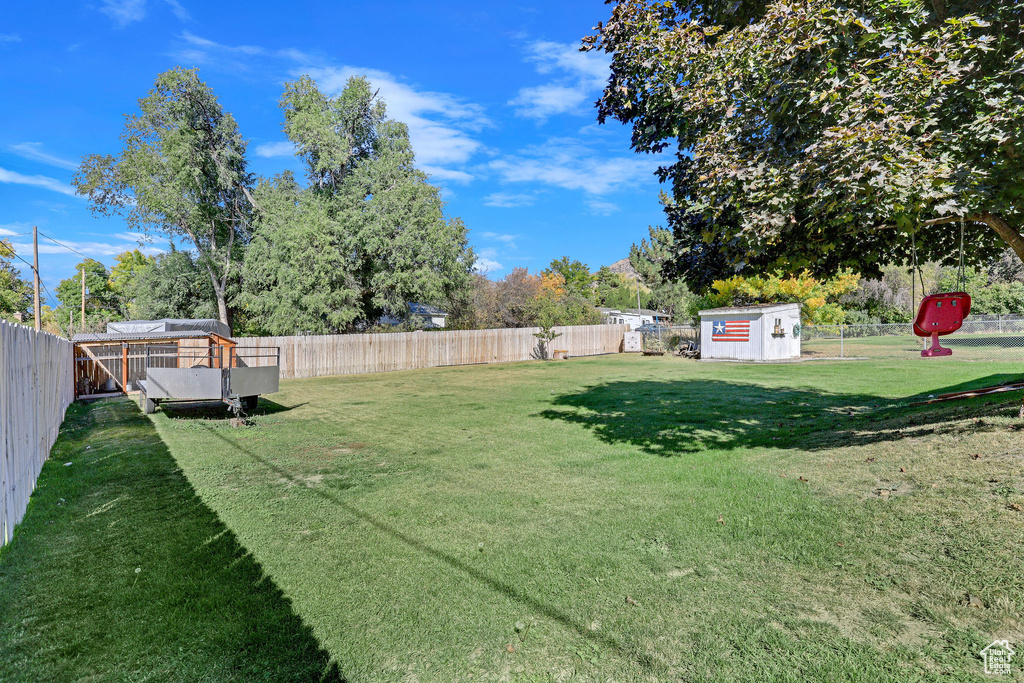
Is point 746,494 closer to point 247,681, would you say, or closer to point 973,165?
point 973,165

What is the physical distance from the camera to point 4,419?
156 inches

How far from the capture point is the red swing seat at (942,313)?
5.71m

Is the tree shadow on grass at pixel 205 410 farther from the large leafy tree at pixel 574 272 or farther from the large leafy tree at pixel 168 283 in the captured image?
the large leafy tree at pixel 574 272

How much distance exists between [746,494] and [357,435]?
6005 millimetres

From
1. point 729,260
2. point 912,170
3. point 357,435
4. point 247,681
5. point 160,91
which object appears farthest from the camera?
point 160,91

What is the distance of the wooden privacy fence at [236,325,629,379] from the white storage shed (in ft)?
25.3

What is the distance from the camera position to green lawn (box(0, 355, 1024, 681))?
263 cm

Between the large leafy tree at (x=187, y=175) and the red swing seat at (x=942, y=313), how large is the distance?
103 feet

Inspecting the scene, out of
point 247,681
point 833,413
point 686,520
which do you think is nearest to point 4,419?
point 247,681

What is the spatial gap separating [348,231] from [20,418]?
20.7 m

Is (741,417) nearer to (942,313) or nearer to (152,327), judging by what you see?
(942,313)

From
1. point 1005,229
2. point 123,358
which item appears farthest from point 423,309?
point 1005,229
